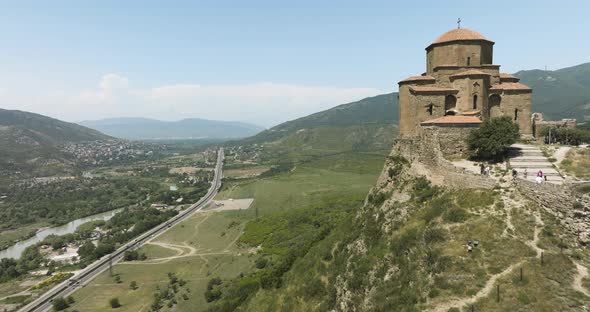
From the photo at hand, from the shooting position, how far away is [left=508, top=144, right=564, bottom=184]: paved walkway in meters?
21.8

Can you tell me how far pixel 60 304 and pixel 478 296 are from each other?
6217cm

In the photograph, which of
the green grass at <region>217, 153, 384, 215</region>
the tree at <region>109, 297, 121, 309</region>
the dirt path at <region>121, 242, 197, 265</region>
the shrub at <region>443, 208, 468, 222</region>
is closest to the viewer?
the shrub at <region>443, 208, 468, 222</region>

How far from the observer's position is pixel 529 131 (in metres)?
32.2

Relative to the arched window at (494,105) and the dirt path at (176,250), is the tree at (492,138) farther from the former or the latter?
the dirt path at (176,250)

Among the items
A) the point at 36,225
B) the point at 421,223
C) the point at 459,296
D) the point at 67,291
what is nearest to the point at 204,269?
the point at 67,291

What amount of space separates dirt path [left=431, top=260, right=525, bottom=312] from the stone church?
1426cm

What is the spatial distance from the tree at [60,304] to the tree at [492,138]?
62043 mm

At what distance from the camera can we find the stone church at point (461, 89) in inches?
1167

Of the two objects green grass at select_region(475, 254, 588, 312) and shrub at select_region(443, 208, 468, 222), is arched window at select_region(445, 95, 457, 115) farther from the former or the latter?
green grass at select_region(475, 254, 588, 312)

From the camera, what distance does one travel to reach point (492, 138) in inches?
985

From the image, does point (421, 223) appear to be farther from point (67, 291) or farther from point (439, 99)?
point (67, 291)

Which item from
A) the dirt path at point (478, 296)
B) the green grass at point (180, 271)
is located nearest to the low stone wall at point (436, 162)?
the dirt path at point (478, 296)

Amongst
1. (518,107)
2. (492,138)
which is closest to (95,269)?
(492,138)

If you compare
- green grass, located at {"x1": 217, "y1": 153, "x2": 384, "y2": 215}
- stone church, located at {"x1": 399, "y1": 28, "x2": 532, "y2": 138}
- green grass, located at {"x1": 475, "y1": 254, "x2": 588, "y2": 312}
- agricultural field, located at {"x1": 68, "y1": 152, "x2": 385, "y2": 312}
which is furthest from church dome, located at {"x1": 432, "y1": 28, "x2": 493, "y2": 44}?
green grass, located at {"x1": 217, "y1": 153, "x2": 384, "y2": 215}
